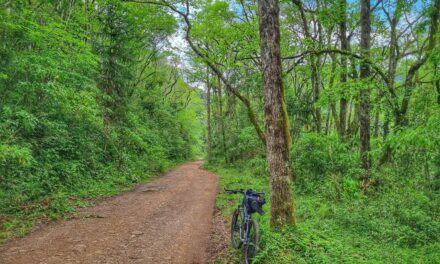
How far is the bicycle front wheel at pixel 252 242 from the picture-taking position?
16.2 feet

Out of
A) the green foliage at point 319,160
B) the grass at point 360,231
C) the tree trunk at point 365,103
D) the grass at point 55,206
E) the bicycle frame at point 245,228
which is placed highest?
the tree trunk at point 365,103

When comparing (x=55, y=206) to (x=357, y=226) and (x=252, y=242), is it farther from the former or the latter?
(x=357, y=226)

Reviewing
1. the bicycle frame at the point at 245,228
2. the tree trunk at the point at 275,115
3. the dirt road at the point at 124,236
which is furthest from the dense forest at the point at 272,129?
the dirt road at the point at 124,236

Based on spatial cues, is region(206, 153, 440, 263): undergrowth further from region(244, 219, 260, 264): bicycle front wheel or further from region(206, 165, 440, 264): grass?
region(244, 219, 260, 264): bicycle front wheel

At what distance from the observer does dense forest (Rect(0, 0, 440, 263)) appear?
231 inches

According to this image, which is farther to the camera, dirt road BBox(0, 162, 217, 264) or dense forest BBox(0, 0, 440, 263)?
dense forest BBox(0, 0, 440, 263)

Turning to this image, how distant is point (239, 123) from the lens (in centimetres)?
2453

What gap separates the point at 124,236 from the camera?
21.5 feet

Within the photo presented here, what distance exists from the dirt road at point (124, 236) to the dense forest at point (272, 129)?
32.9 inches

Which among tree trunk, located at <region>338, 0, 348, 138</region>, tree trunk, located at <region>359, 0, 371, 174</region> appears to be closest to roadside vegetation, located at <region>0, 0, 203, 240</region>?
tree trunk, located at <region>338, 0, 348, 138</region>

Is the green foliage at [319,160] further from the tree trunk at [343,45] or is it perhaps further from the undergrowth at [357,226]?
the tree trunk at [343,45]

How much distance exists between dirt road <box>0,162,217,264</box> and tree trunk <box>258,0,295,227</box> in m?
1.93

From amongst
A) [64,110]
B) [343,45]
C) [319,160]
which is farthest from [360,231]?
[64,110]

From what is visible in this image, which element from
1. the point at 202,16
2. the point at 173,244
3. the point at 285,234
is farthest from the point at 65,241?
the point at 202,16
